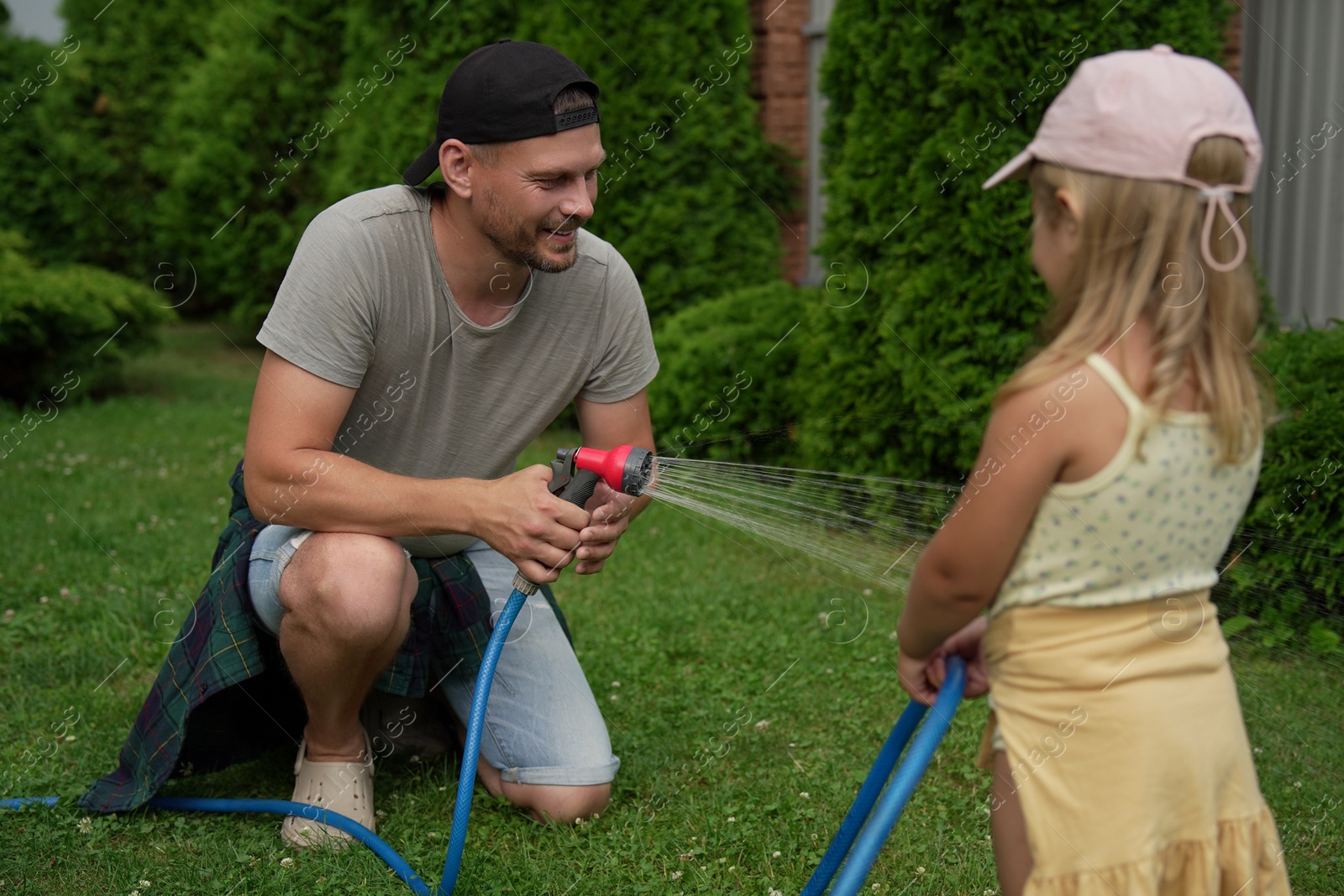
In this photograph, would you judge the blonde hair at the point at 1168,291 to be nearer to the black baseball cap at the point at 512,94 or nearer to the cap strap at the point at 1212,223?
Result: the cap strap at the point at 1212,223

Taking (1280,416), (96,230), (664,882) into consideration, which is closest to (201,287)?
(96,230)

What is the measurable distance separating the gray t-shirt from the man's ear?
15cm

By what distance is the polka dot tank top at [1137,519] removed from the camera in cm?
159

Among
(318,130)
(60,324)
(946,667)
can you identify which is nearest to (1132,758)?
(946,667)

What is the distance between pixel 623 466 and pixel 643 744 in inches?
49.6

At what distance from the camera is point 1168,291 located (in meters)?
1.60

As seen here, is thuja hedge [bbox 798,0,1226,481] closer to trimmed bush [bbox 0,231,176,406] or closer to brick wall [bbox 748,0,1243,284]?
brick wall [bbox 748,0,1243,284]

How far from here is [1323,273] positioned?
5289mm

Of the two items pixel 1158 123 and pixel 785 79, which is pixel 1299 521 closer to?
pixel 1158 123

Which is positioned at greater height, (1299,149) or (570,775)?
(570,775)

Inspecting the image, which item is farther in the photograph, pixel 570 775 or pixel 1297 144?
pixel 1297 144

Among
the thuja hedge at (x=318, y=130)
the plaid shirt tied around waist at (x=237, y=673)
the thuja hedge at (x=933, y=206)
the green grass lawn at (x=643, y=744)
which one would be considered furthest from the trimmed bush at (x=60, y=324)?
the plaid shirt tied around waist at (x=237, y=673)

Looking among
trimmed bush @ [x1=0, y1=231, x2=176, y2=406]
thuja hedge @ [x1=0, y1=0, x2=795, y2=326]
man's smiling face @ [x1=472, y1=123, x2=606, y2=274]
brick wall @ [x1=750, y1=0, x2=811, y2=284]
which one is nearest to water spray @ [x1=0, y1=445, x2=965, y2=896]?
man's smiling face @ [x1=472, y1=123, x2=606, y2=274]

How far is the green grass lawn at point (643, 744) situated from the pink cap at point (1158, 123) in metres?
1.69
